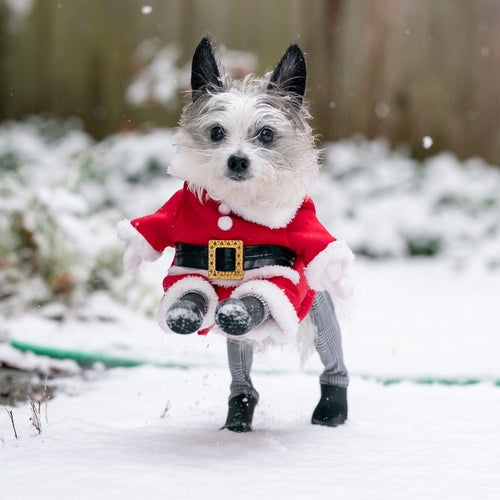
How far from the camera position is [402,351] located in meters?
4.18

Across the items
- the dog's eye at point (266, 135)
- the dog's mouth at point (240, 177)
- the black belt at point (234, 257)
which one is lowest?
the black belt at point (234, 257)

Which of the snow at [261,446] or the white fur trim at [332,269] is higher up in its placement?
the white fur trim at [332,269]

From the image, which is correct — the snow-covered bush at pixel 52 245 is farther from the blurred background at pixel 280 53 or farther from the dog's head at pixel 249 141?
the dog's head at pixel 249 141

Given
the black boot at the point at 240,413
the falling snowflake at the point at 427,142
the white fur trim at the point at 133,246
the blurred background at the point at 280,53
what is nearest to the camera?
the white fur trim at the point at 133,246

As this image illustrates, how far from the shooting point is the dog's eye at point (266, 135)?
2.28 meters

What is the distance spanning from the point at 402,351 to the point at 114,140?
3.69m

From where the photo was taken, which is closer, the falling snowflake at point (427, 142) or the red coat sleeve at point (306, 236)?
the red coat sleeve at point (306, 236)

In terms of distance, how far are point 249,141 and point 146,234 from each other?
436mm

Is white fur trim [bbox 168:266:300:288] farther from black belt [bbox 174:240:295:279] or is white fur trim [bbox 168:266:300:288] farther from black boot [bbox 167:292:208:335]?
black boot [bbox 167:292:208:335]

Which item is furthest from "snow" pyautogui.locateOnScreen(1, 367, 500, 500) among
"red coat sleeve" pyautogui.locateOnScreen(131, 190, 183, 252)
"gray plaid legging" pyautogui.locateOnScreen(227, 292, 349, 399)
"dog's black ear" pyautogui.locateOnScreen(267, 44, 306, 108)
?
"dog's black ear" pyautogui.locateOnScreen(267, 44, 306, 108)

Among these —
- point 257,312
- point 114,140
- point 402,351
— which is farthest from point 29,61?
point 257,312

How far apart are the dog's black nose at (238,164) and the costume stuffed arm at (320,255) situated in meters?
0.25

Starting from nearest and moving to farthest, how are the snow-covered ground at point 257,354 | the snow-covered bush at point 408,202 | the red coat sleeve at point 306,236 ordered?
the snow-covered ground at point 257,354
the red coat sleeve at point 306,236
the snow-covered bush at point 408,202

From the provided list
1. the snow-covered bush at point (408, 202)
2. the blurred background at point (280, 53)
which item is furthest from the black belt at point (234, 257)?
the blurred background at point (280, 53)
